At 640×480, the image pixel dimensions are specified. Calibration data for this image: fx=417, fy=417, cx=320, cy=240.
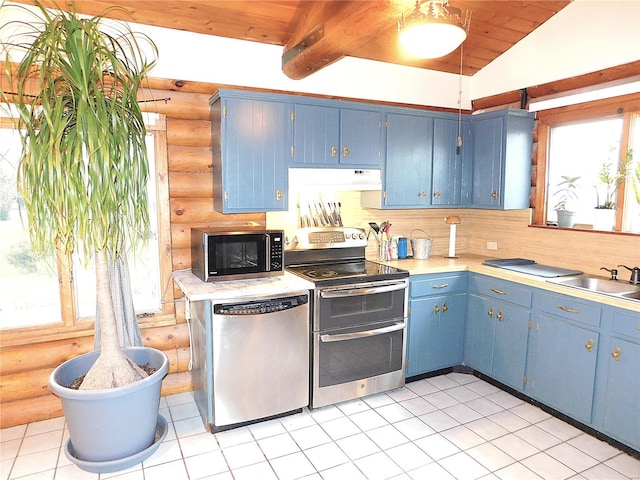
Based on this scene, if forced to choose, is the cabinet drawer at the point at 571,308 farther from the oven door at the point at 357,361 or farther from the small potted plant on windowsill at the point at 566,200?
the oven door at the point at 357,361

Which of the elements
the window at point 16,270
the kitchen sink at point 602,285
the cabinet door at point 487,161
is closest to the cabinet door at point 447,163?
the cabinet door at point 487,161

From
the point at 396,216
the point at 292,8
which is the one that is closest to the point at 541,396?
the point at 396,216

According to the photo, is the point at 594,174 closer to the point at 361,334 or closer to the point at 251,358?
the point at 361,334

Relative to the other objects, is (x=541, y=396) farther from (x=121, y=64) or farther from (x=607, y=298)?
(x=121, y=64)

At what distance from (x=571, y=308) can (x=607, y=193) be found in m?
1.01

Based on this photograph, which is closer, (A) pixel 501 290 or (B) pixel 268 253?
(B) pixel 268 253

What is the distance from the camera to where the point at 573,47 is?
10.2 feet

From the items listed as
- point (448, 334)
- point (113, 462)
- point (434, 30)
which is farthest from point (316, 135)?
point (113, 462)

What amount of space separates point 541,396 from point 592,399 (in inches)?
14.4

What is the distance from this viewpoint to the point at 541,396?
2.91 m

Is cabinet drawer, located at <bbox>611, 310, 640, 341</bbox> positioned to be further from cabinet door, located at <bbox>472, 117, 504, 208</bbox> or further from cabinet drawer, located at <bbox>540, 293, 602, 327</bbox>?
cabinet door, located at <bbox>472, 117, 504, 208</bbox>

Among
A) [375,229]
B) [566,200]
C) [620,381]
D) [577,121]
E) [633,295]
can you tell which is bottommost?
[620,381]

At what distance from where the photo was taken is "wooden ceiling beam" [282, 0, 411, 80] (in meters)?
2.34

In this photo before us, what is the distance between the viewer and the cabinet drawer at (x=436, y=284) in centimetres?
324
